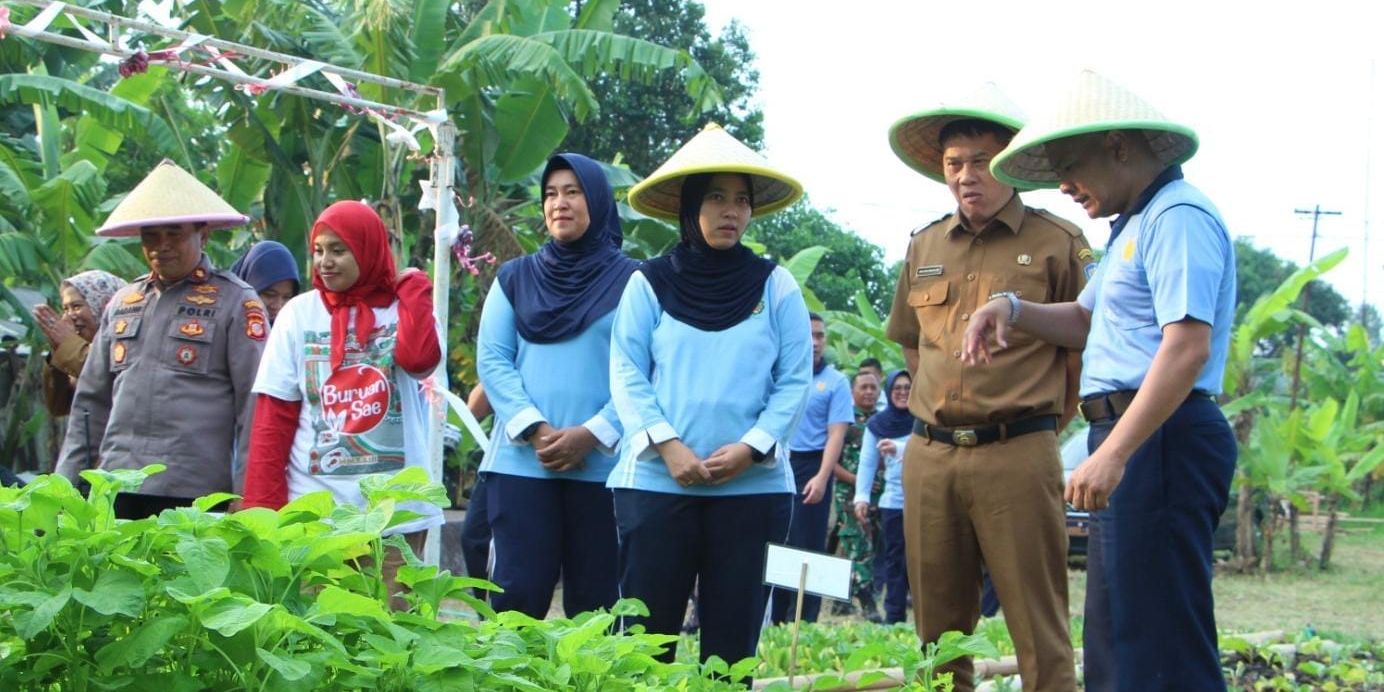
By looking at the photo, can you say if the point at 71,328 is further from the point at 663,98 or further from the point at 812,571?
the point at 663,98

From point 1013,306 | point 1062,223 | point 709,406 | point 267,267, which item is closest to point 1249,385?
point 267,267

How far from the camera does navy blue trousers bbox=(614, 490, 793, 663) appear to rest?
4.45 m

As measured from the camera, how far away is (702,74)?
13.1m

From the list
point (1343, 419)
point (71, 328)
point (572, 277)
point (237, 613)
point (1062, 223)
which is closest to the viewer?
point (237, 613)

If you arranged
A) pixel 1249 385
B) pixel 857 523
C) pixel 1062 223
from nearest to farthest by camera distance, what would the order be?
pixel 1062 223, pixel 857 523, pixel 1249 385

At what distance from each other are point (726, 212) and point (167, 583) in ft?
10.2

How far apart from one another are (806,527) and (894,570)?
678 mm

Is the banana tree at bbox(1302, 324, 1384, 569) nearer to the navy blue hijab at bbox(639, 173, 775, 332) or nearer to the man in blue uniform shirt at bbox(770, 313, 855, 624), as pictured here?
the man in blue uniform shirt at bbox(770, 313, 855, 624)

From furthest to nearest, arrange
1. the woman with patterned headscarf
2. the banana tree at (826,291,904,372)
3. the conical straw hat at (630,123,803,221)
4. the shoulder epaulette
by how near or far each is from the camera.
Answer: the banana tree at (826,291,904,372)
the woman with patterned headscarf
the conical straw hat at (630,123,803,221)
the shoulder epaulette

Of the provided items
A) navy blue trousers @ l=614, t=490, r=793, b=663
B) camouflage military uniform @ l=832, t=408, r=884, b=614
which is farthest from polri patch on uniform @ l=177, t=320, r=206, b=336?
camouflage military uniform @ l=832, t=408, r=884, b=614

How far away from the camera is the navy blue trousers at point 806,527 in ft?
30.9

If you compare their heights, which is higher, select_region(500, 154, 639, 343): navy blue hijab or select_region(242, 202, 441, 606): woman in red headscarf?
select_region(500, 154, 639, 343): navy blue hijab

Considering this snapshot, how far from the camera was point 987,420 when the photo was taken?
421cm

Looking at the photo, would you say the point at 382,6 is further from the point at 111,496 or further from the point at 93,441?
the point at 111,496
